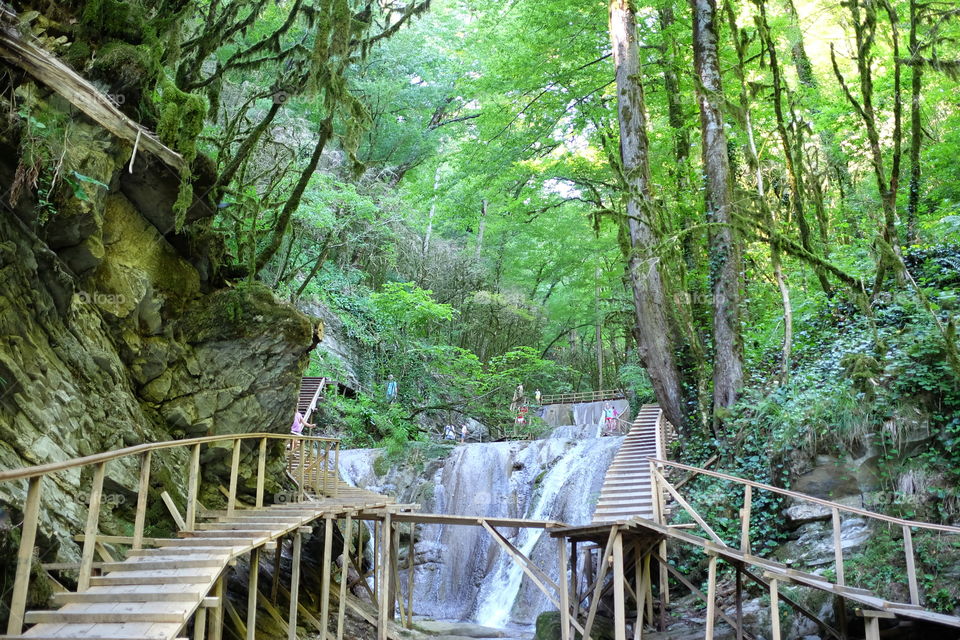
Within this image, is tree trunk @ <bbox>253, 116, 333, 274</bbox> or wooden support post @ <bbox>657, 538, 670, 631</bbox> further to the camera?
wooden support post @ <bbox>657, 538, 670, 631</bbox>

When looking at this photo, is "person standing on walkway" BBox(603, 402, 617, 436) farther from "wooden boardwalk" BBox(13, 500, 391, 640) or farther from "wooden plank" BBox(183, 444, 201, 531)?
"wooden plank" BBox(183, 444, 201, 531)

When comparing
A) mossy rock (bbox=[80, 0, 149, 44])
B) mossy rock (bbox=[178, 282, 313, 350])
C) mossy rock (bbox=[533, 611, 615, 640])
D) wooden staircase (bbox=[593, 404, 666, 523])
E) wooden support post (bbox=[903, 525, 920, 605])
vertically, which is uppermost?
mossy rock (bbox=[80, 0, 149, 44])

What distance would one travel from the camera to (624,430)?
25875 mm

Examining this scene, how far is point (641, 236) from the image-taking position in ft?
42.4

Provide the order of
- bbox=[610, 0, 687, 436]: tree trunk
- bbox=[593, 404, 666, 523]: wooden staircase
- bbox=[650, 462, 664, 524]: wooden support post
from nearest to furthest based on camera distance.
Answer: bbox=[650, 462, 664, 524]: wooden support post, bbox=[593, 404, 666, 523]: wooden staircase, bbox=[610, 0, 687, 436]: tree trunk

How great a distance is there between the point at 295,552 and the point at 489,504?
9.28 m

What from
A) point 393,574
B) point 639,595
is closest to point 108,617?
point 639,595

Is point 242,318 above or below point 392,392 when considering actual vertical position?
above

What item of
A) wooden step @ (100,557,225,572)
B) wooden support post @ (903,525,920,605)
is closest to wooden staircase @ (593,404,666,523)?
wooden support post @ (903,525,920,605)

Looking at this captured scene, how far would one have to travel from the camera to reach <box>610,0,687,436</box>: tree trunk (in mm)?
12695

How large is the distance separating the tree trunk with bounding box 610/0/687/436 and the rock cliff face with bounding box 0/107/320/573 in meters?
5.91

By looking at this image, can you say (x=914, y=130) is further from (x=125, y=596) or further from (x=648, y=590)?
(x=125, y=596)

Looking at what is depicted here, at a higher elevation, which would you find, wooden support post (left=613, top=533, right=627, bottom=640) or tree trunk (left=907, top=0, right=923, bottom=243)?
tree trunk (left=907, top=0, right=923, bottom=243)

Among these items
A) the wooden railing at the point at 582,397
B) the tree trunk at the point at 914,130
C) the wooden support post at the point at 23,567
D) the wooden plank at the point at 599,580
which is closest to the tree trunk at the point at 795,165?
the tree trunk at the point at 914,130
